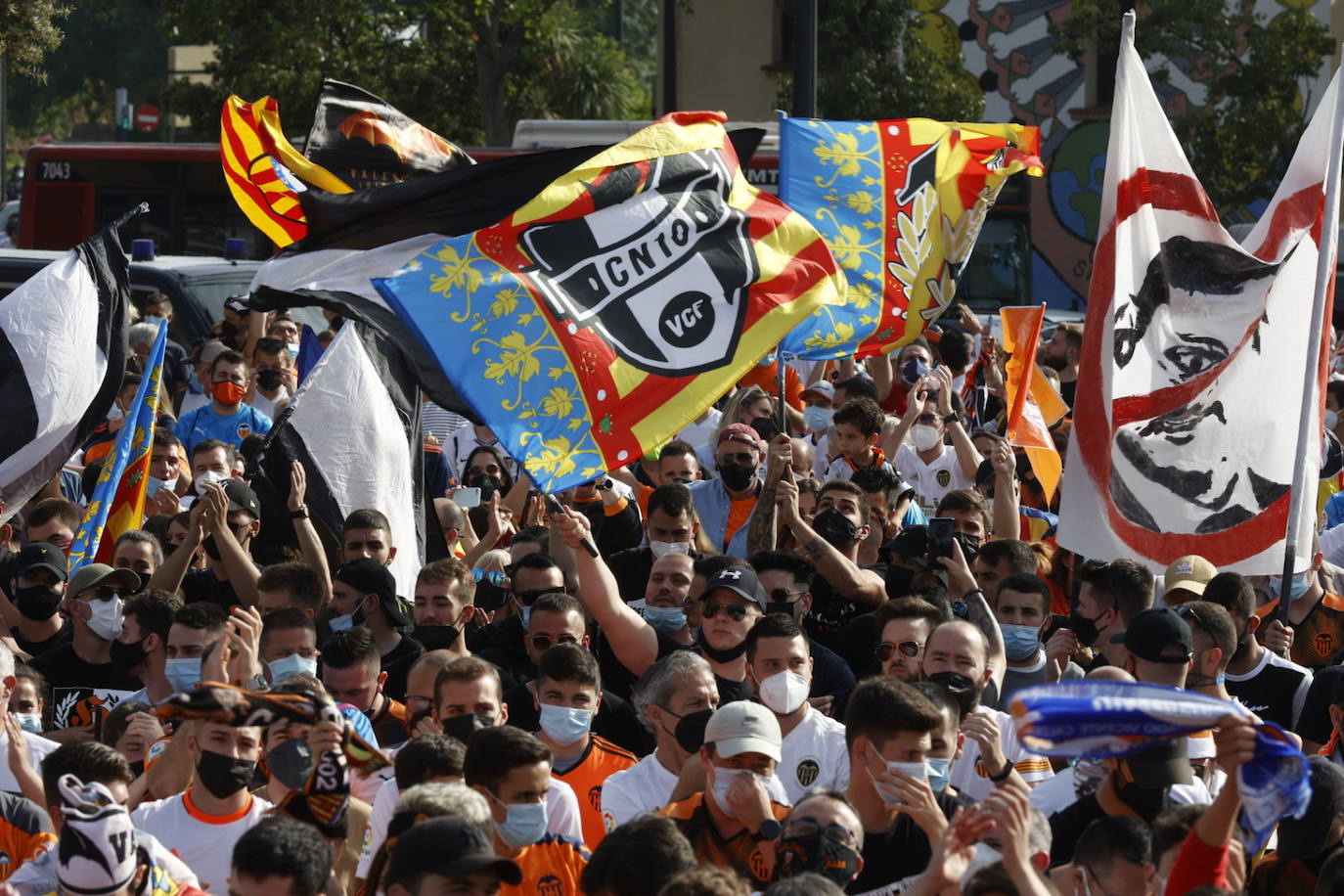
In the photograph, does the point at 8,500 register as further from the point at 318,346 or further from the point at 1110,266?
the point at 1110,266

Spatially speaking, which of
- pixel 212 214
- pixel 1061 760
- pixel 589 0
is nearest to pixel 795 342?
pixel 1061 760

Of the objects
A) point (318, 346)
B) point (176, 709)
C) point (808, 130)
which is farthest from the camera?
point (318, 346)

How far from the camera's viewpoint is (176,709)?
4.60 m

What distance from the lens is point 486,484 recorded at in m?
11.2

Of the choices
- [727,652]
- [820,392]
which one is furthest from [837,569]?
[820,392]

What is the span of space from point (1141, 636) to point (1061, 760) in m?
0.51

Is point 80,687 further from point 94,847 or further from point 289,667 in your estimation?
point 94,847

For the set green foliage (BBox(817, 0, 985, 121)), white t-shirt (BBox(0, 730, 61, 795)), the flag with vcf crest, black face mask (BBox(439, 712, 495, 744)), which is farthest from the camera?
green foliage (BBox(817, 0, 985, 121))

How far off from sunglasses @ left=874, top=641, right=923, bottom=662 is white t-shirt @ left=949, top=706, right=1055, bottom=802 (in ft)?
1.90

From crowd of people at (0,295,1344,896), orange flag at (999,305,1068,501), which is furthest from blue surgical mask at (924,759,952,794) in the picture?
orange flag at (999,305,1068,501)

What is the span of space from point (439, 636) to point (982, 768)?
236 cm

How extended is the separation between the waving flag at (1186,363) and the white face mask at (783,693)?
2.39 m

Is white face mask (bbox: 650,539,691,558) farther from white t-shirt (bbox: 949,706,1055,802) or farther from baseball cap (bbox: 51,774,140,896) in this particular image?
baseball cap (bbox: 51,774,140,896)

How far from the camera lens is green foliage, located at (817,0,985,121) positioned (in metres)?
26.0
